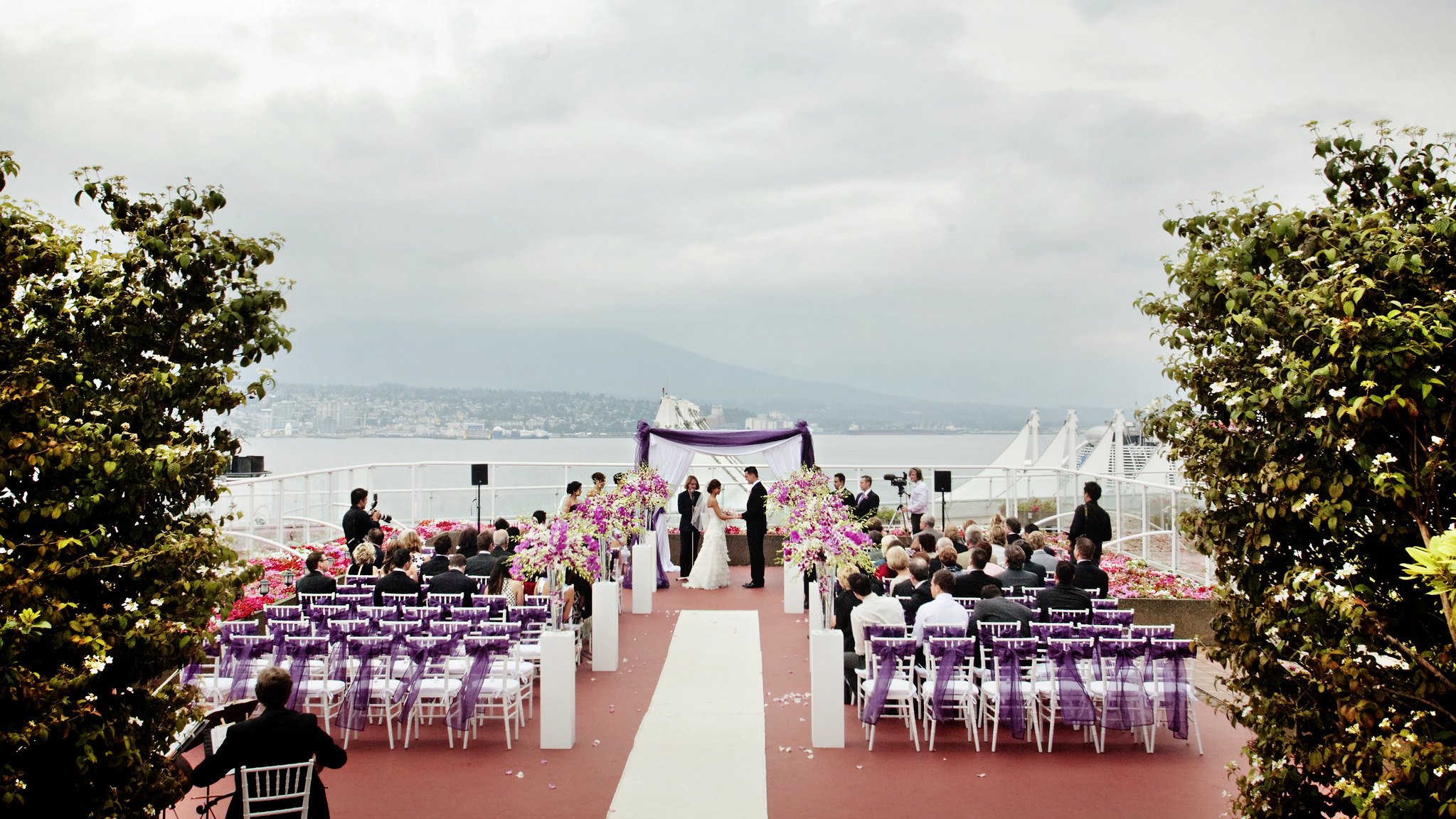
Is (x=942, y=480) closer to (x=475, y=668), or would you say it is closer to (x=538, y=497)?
(x=538, y=497)

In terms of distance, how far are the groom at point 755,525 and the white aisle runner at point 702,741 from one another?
11.0 feet

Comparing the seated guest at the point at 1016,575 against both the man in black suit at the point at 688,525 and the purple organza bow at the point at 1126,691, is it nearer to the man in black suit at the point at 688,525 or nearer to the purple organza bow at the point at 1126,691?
the purple organza bow at the point at 1126,691

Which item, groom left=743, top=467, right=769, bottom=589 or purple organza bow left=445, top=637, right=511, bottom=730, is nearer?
purple organza bow left=445, top=637, right=511, bottom=730

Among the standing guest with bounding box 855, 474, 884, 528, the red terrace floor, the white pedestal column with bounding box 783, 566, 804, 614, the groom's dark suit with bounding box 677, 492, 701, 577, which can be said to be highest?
the standing guest with bounding box 855, 474, 884, 528

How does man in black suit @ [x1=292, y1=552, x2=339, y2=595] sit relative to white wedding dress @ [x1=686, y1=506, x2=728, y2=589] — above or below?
above

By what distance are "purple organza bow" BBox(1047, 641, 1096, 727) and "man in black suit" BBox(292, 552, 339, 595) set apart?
20.3ft

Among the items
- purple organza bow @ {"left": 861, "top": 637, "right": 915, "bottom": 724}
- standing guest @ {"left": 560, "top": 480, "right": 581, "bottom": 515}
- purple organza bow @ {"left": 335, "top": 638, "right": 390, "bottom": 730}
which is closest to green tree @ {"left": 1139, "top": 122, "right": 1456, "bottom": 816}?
purple organza bow @ {"left": 861, "top": 637, "right": 915, "bottom": 724}

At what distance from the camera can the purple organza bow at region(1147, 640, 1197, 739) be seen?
22.4 feet

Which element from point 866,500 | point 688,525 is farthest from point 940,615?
point 688,525

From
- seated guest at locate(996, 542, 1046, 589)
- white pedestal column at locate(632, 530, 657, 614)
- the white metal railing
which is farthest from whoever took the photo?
the white metal railing

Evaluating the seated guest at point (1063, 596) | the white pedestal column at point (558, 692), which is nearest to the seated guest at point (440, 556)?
the white pedestal column at point (558, 692)

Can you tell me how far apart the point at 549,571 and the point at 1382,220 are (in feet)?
21.7

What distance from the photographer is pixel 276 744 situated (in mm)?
4641

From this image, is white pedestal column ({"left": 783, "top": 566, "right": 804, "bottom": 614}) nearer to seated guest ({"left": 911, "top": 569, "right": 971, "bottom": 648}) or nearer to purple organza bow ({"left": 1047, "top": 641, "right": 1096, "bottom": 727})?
seated guest ({"left": 911, "top": 569, "right": 971, "bottom": 648})
